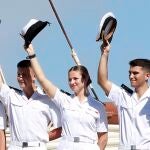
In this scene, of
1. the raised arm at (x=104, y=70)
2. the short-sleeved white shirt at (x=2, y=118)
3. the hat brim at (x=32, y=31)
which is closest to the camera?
the raised arm at (x=104, y=70)

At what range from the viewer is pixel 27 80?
724cm

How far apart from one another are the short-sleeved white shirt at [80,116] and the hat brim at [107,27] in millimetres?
705

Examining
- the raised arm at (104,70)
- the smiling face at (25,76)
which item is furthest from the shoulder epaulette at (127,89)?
the smiling face at (25,76)

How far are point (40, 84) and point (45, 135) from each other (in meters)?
0.58

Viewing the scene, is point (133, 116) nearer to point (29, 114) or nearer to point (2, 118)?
point (29, 114)

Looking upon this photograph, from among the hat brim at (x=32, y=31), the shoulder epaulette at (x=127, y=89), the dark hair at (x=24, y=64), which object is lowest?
the shoulder epaulette at (x=127, y=89)

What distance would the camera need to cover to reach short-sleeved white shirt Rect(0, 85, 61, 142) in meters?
7.20

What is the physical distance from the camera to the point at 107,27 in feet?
23.4

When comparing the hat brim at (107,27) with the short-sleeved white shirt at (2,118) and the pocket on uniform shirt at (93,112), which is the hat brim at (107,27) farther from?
the short-sleeved white shirt at (2,118)

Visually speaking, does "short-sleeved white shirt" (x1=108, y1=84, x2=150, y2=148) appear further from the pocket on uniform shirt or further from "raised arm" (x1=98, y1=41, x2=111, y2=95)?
the pocket on uniform shirt

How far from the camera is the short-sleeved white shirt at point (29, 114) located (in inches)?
284

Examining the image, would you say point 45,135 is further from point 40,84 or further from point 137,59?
point 137,59

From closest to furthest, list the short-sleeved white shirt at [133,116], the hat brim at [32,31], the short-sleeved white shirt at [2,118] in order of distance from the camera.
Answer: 1. the short-sleeved white shirt at [133,116]
2. the hat brim at [32,31]
3. the short-sleeved white shirt at [2,118]

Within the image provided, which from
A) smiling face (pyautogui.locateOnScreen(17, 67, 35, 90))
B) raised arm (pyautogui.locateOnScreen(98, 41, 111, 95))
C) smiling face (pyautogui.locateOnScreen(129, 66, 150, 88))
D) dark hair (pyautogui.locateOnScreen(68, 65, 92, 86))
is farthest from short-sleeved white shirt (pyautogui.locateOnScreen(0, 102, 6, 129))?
smiling face (pyautogui.locateOnScreen(129, 66, 150, 88))
